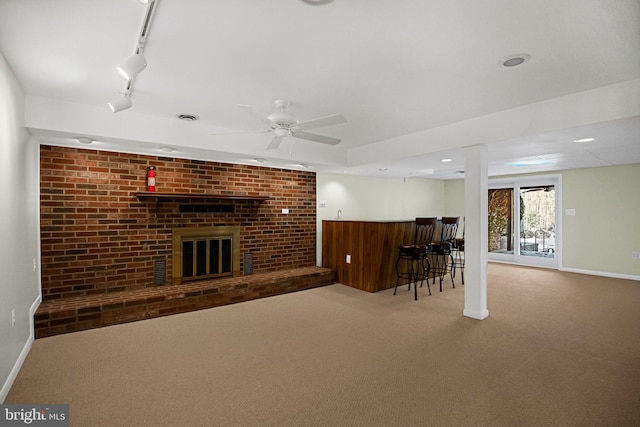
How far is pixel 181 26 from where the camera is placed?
6.30ft

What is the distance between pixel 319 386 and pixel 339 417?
379 millimetres

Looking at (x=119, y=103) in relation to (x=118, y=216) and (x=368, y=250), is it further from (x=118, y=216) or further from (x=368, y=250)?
(x=368, y=250)

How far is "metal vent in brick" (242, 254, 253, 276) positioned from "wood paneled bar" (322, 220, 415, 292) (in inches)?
59.1

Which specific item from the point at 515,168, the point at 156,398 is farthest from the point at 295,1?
the point at 515,168

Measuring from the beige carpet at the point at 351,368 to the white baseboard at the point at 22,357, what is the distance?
51 millimetres

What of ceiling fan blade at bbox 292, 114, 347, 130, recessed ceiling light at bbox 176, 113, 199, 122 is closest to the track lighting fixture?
ceiling fan blade at bbox 292, 114, 347, 130

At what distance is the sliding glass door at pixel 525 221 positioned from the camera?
694 cm

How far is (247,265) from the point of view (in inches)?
207

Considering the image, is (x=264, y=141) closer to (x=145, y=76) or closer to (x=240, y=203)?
(x=240, y=203)

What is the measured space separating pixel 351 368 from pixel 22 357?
286 cm

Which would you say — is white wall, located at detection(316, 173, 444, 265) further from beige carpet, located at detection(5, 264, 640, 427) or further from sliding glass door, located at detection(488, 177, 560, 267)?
beige carpet, located at detection(5, 264, 640, 427)

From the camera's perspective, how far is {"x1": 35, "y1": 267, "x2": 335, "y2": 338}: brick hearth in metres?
3.38

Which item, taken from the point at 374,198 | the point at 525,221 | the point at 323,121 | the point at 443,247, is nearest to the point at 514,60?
the point at 323,121

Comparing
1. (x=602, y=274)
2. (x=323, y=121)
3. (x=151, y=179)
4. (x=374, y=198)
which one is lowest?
(x=602, y=274)
